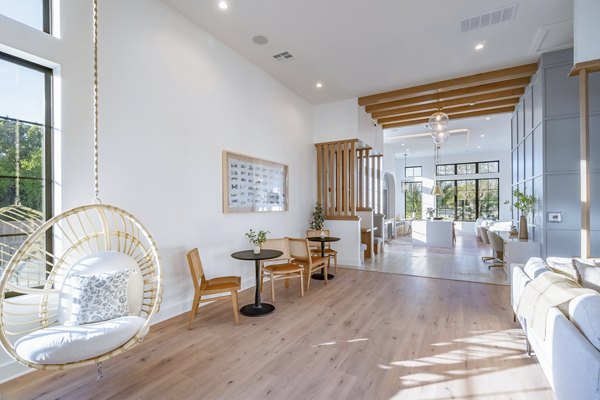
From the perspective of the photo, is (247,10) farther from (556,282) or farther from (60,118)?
(556,282)

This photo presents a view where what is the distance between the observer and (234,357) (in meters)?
2.51

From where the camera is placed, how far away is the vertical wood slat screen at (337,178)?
636cm

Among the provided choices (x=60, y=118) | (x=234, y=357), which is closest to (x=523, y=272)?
(x=234, y=357)

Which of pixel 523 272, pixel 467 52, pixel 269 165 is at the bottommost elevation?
pixel 523 272

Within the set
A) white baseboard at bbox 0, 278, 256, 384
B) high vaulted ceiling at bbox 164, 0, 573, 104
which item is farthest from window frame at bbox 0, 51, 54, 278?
high vaulted ceiling at bbox 164, 0, 573, 104

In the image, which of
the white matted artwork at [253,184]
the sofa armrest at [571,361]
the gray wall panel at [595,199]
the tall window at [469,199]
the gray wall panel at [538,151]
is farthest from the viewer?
the tall window at [469,199]

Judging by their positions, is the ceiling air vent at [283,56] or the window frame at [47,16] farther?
the ceiling air vent at [283,56]

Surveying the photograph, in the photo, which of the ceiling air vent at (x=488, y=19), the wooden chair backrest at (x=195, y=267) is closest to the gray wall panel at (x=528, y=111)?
the ceiling air vent at (x=488, y=19)

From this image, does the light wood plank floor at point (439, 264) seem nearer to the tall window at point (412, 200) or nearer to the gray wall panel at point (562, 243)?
the gray wall panel at point (562, 243)

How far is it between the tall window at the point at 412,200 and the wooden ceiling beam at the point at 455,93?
7958 millimetres

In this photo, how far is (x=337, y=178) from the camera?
6.57m

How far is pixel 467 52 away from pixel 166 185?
16.3ft

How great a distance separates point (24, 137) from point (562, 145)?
6.77m

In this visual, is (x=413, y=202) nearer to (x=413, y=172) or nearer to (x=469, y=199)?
(x=413, y=172)
